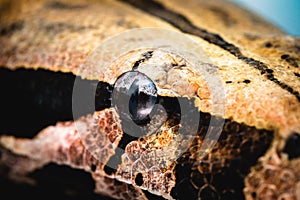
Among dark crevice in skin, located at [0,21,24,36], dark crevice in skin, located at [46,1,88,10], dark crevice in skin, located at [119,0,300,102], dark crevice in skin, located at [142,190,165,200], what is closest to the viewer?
dark crevice in skin, located at [142,190,165,200]

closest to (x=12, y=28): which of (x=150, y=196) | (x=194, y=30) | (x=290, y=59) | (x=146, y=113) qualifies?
(x=194, y=30)

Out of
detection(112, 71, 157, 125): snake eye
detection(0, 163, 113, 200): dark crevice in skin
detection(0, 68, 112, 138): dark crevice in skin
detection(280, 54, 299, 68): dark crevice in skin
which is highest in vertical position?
detection(280, 54, 299, 68): dark crevice in skin

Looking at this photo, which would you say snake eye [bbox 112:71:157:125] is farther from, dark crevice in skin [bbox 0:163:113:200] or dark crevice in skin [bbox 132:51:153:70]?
dark crevice in skin [bbox 0:163:113:200]

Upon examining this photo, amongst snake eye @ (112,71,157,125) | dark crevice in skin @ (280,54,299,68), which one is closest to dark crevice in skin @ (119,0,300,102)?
dark crevice in skin @ (280,54,299,68)

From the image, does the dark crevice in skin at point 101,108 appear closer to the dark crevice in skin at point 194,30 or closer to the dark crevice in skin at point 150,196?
the dark crevice in skin at point 150,196

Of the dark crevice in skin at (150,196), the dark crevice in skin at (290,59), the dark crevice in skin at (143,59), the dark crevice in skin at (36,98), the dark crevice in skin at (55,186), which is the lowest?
the dark crevice in skin at (55,186)

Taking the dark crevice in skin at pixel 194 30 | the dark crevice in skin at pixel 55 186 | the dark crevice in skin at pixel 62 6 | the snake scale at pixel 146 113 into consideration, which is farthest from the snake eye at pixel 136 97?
the dark crevice in skin at pixel 62 6

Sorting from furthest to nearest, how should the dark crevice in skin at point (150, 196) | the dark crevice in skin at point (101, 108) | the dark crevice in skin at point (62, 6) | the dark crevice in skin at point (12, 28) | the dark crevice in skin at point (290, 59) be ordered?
the dark crevice in skin at point (62, 6)
the dark crevice in skin at point (12, 28)
the dark crevice in skin at point (290, 59)
the dark crevice in skin at point (150, 196)
the dark crevice in skin at point (101, 108)

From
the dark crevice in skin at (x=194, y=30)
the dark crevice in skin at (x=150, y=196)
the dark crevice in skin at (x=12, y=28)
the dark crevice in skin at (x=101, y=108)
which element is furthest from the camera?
the dark crevice in skin at (x=12, y=28)
